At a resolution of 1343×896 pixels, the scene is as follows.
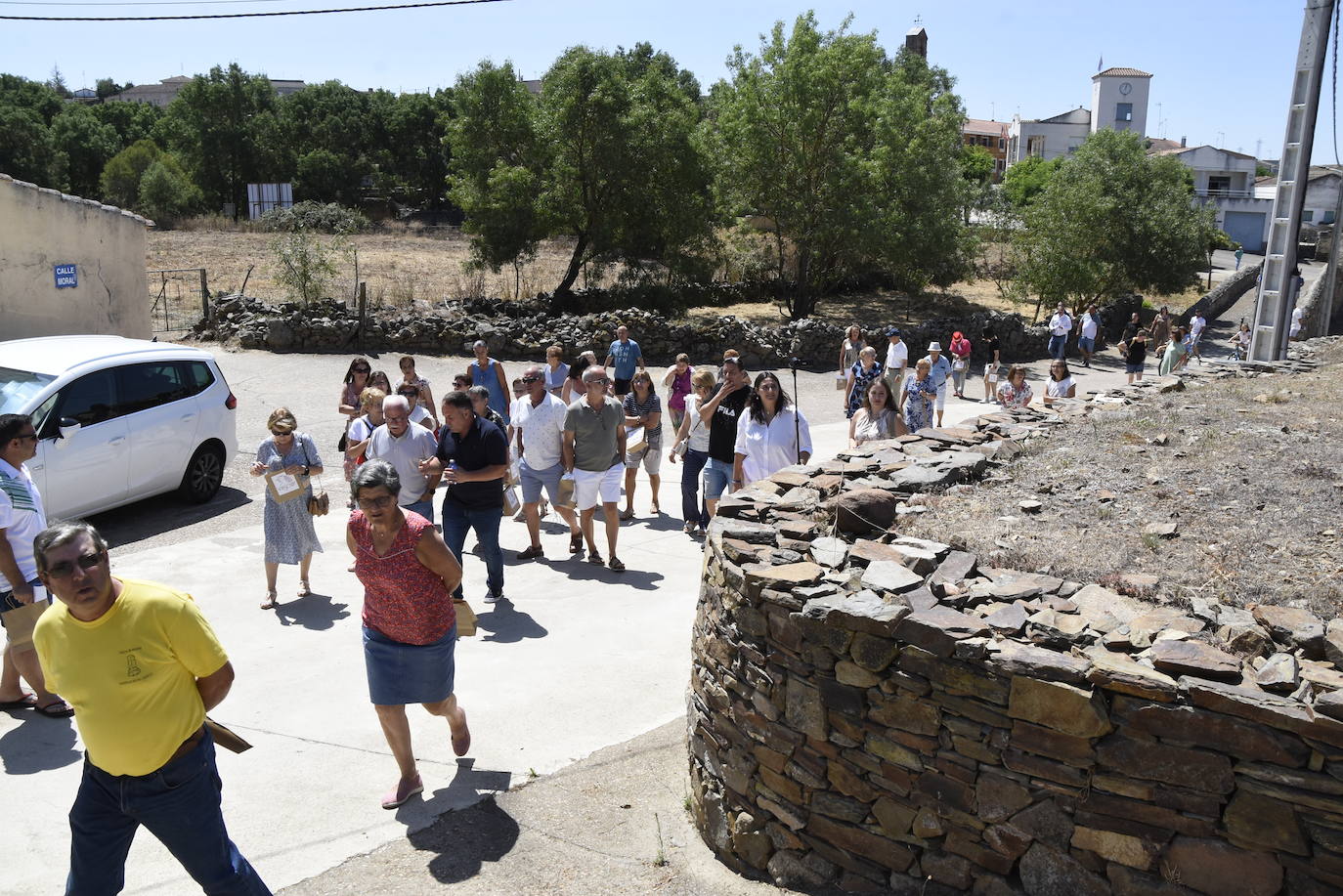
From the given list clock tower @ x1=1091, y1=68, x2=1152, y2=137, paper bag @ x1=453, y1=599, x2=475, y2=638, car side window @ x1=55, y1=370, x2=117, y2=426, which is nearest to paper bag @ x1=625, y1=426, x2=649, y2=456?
paper bag @ x1=453, y1=599, x2=475, y2=638

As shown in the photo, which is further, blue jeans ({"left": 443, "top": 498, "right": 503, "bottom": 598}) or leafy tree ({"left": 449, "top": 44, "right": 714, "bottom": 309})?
leafy tree ({"left": 449, "top": 44, "right": 714, "bottom": 309})

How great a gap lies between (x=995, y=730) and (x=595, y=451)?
531 centimetres

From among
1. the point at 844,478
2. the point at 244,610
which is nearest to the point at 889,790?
the point at 844,478

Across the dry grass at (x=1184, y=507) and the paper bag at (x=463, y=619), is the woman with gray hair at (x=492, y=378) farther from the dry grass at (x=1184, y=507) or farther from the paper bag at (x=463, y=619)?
the dry grass at (x=1184, y=507)

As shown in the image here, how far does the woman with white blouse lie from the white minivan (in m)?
5.99

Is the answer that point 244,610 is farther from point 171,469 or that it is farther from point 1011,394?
point 1011,394

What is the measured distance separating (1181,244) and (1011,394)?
24.8 meters

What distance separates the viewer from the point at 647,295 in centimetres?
2869

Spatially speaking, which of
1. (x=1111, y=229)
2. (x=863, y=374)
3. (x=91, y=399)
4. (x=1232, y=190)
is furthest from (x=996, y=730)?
(x=1232, y=190)

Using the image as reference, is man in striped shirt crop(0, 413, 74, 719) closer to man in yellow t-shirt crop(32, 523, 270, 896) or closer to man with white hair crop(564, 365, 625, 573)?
man in yellow t-shirt crop(32, 523, 270, 896)

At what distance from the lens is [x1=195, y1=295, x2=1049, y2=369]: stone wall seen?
21875 mm

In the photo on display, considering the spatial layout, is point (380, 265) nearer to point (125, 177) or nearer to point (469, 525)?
point (125, 177)

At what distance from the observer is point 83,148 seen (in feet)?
191

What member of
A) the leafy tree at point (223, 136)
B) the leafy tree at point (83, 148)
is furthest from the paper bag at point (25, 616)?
the leafy tree at point (83, 148)
